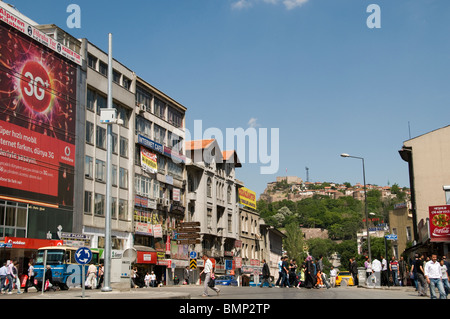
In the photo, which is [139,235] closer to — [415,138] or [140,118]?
[140,118]

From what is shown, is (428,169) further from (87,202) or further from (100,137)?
(87,202)

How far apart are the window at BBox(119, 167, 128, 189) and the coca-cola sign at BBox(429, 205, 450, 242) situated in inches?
1136

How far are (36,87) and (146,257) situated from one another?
19485 mm

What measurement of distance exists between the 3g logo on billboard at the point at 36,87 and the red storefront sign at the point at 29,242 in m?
9.52

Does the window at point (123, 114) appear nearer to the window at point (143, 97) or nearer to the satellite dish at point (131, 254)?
the window at point (143, 97)

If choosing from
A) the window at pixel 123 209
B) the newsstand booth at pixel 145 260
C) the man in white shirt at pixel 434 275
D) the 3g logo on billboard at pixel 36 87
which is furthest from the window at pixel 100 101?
the man in white shirt at pixel 434 275

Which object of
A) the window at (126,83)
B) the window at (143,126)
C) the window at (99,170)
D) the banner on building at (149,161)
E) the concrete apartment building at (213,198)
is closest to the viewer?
the window at (99,170)

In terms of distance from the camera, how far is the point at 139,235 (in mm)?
55562

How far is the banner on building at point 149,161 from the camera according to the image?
5719cm

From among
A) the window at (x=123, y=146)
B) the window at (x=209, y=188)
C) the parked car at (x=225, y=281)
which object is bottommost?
the parked car at (x=225, y=281)

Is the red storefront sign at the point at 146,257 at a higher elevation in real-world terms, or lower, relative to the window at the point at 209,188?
lower

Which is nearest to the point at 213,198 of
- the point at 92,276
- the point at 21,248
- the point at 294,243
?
the point at 21,248

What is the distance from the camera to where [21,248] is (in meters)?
38.8
